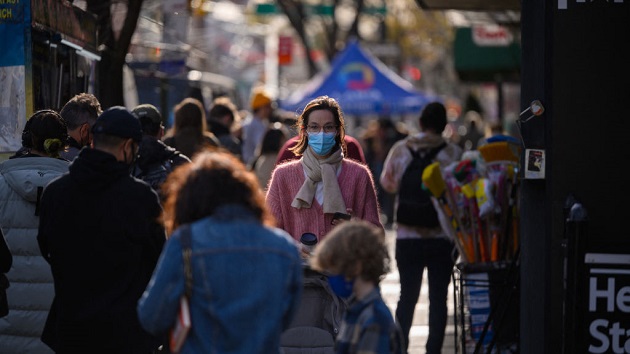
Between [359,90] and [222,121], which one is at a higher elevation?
[359,90]

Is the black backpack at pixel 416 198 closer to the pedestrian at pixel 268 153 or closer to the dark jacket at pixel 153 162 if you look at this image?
the dark jacket at pixel 153 162

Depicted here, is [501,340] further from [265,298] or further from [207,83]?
[207,83]

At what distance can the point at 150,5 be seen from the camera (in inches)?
Answer: 682

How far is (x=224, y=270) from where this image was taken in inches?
178

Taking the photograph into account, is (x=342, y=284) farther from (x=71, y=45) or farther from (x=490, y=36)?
(x=490, y=36)

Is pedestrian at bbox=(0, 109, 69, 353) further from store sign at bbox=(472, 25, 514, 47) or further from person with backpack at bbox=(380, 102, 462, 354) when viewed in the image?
store sign at bbox=(472, 25, 514, 47)

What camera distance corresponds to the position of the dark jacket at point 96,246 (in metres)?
5.62

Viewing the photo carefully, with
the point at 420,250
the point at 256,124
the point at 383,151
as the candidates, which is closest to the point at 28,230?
the point at 420,250

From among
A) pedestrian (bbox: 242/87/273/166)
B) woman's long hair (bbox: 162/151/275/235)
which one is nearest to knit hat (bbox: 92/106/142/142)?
woman's long hair (bbox: 162/151/275/235)

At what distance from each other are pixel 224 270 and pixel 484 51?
67.9 feet

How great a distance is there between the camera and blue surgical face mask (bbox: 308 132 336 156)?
288 inches

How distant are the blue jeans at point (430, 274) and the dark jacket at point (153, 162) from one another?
6.47 feet

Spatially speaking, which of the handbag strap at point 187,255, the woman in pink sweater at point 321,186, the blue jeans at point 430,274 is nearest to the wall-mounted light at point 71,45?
the woman in pink sweater at point 321,186

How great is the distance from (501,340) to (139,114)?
2959 mm
